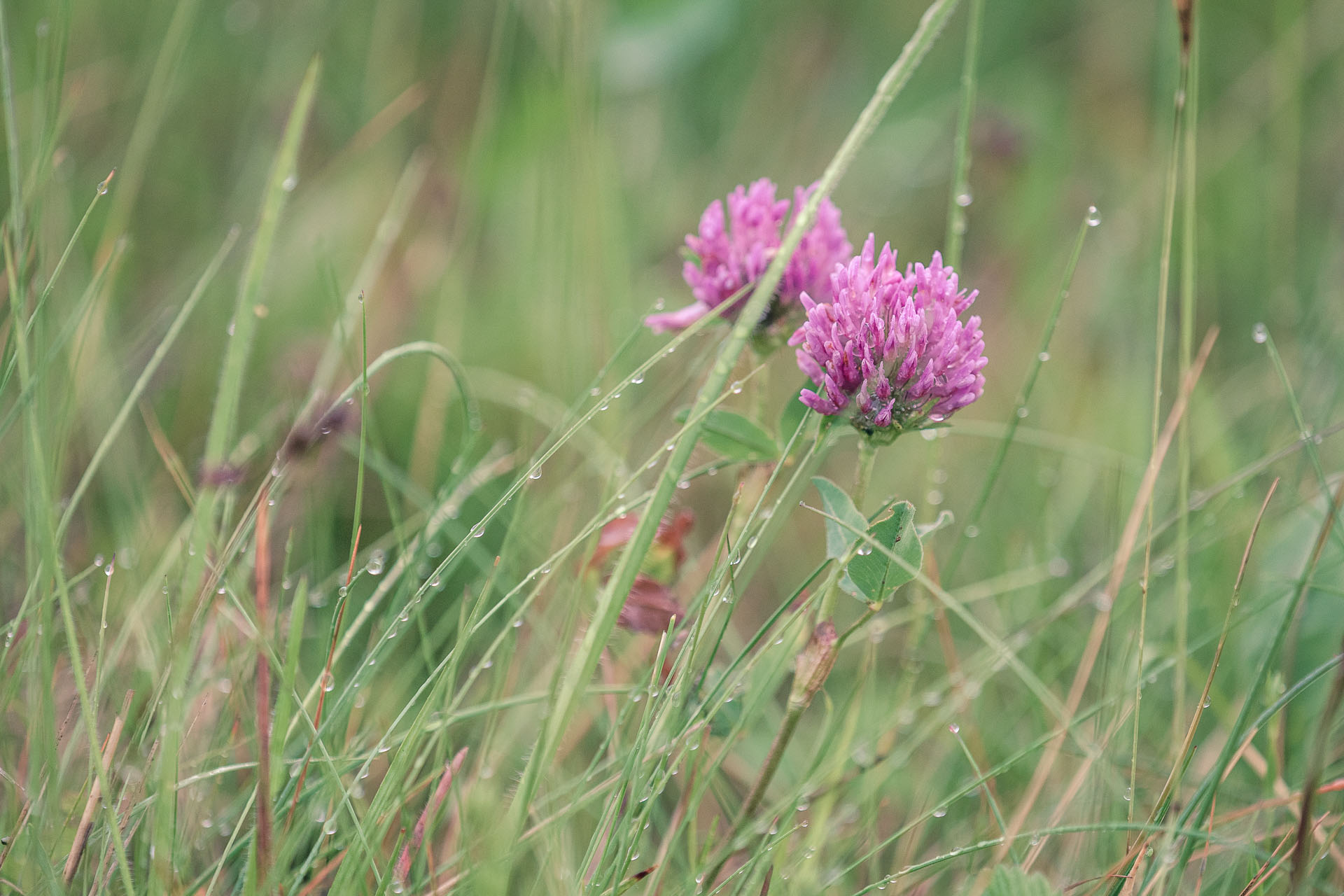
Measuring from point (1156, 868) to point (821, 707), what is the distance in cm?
70

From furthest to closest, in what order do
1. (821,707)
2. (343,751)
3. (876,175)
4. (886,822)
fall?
(876,175) < (821,707) < (886,822) < (343,751)

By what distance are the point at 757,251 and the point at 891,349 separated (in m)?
0.23

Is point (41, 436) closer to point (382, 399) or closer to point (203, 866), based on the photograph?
point (203, 866)

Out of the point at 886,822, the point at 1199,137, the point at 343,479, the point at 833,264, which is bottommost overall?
the point at 886,822

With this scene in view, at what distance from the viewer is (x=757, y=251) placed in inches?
39.8

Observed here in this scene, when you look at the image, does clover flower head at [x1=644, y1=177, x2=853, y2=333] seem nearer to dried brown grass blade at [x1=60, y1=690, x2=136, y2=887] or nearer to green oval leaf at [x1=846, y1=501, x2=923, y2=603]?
green oval leaf at [x1=846, y1=501, x2=923, y2=603]

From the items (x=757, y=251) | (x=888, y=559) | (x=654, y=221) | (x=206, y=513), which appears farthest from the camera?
(x=654, y=221)

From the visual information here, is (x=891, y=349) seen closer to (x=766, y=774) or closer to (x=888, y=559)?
(x=888, y=559)

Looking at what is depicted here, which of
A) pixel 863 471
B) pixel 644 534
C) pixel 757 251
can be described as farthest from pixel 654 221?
pixel 644 534

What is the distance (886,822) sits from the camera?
1276mm

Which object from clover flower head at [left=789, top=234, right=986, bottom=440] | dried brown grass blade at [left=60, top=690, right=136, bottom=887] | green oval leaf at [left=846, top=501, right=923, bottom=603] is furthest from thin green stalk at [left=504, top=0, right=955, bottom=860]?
dried brown grass blade at [left=60, top=690, right=136, bottom=887]

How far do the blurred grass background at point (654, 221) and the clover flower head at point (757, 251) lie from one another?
1.06ft

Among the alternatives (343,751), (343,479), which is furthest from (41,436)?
(343,479)

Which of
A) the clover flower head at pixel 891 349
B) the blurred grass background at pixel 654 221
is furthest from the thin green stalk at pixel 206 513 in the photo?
the clover flower head at pixel 891 349
